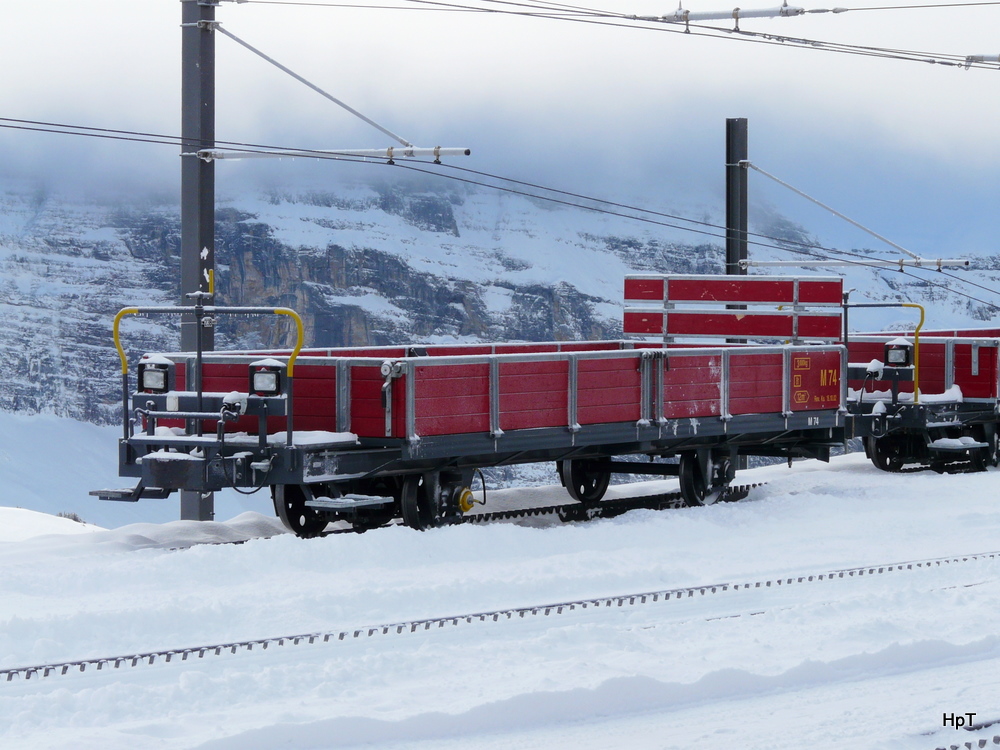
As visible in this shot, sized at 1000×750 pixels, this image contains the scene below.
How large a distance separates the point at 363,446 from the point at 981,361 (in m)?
10.8

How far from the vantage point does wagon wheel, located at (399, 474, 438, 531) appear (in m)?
11.6

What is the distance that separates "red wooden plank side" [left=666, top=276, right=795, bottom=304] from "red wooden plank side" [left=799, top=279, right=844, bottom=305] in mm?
160

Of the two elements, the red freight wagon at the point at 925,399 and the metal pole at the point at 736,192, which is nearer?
the red freight wagon at the point at 925,399

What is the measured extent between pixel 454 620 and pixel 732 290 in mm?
10227

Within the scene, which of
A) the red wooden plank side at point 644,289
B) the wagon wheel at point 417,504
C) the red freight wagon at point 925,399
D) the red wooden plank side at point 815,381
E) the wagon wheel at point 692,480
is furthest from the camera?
the red wooden plank side at point 644,289

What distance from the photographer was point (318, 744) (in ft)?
20.1

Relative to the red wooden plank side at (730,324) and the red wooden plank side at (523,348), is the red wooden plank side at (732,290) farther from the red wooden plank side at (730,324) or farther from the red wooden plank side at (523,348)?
the red wooden plank side at (523,348)

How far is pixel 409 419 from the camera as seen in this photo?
35.8 ft

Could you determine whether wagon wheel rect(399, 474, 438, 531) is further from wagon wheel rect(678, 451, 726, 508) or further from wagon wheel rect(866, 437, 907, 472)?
wagon wheel rect(866, 437, 907, 472)

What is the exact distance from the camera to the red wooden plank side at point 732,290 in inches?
675

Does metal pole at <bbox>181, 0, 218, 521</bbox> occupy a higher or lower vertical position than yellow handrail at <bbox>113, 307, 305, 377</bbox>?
higher

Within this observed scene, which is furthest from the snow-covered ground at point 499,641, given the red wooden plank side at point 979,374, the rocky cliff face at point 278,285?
the rocky cliff face at point 278,285

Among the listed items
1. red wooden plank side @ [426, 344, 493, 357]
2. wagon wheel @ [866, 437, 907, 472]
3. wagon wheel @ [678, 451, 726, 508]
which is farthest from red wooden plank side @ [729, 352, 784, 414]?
wagon wheel @ [866, 437, 907, 472]

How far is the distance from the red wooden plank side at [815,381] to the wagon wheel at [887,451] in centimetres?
331
